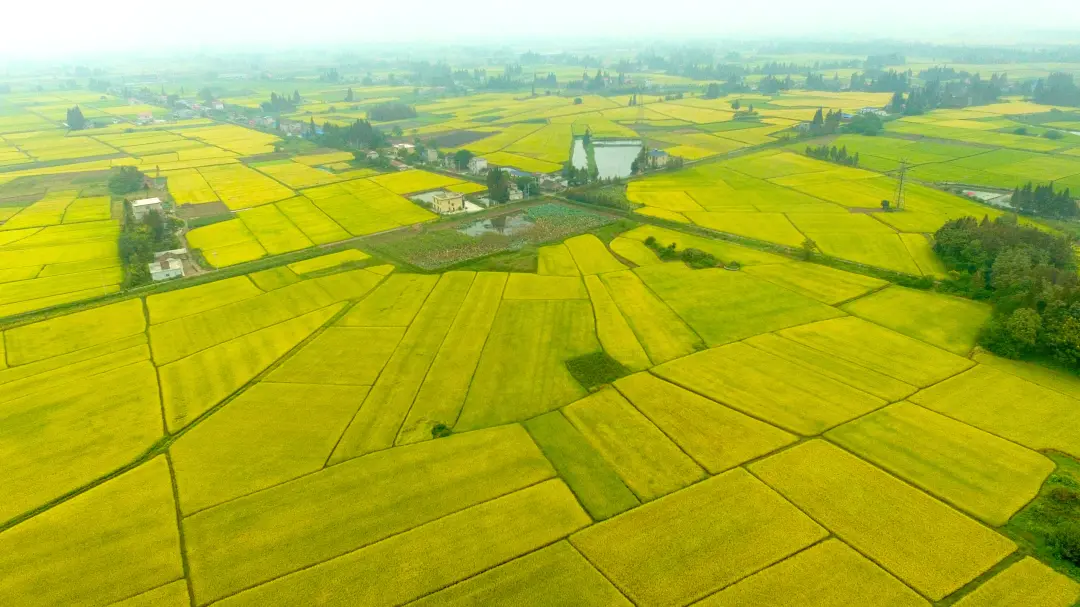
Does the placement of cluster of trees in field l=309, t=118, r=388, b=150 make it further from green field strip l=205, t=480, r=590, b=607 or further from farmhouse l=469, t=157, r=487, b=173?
green field strip l=205, t=480, r=590, b=607

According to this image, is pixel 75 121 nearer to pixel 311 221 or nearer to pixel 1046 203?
pixel 311 221

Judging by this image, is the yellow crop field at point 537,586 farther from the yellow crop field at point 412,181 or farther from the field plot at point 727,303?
the yellow crop field at point 412,181

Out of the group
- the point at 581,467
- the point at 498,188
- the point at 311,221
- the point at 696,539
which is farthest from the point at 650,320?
the point at 311,221

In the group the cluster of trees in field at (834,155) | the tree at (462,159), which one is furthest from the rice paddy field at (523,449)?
the cluster of trees in field at (834,155)

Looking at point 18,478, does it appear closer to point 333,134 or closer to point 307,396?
point 307,396

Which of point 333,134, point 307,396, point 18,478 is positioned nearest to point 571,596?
point 307,396

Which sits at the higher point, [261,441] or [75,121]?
[75,121]
